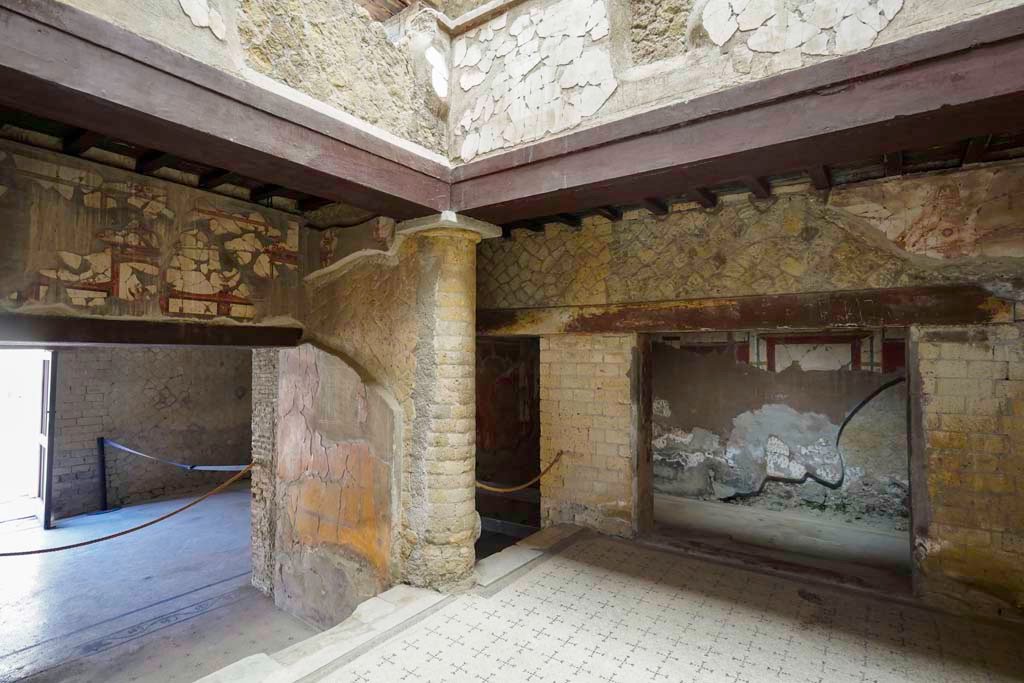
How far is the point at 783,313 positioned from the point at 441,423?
8.42 ft

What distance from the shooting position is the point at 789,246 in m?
3.70

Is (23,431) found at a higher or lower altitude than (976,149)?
lower

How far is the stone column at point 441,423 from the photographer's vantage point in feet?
11.1

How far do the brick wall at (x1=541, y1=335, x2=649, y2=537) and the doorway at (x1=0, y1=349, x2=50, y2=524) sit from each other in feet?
24.6

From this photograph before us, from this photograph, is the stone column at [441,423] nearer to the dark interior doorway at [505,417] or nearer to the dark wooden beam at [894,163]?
the dark wooden beam at [894,163]

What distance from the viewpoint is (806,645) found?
279cm

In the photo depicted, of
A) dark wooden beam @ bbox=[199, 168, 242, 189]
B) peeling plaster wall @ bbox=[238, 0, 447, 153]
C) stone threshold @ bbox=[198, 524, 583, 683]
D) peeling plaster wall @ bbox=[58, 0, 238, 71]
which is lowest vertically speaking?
stone threshold @ bbox=[198, 524, 583, 683]

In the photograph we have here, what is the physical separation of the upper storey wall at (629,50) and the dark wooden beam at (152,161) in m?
1.63

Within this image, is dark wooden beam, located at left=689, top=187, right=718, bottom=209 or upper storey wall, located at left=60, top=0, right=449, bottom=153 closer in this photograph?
upper storey wall, located at left=60, top=0, right=449, bottom=153

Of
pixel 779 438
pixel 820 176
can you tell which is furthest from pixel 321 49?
pixel 779 438

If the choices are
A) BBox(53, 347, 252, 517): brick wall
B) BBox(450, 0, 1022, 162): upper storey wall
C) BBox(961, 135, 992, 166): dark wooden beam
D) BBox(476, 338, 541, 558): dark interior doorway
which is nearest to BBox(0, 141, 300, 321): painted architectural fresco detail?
BBox(450, 0, 1022, 162): upper storey wall

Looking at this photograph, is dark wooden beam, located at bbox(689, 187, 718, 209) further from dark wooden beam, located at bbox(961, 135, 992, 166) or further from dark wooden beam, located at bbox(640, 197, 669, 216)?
dark wooden beam, located at bbox(961, 135, 992, 166)

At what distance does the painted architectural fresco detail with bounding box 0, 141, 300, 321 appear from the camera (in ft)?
9.02

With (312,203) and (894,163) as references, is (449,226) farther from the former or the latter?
(894,163)
